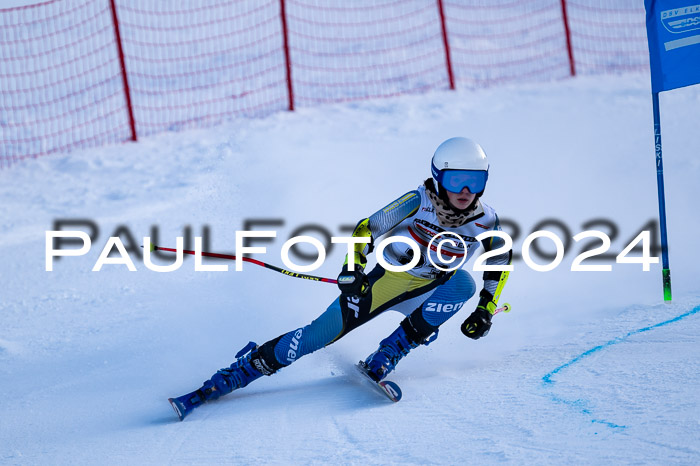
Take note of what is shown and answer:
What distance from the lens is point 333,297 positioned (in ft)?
19.6

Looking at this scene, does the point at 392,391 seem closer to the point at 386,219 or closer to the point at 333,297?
the point at 386,219

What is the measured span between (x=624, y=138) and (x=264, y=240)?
451cm

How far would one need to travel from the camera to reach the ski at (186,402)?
3920 mm

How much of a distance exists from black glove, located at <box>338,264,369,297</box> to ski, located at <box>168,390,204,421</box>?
957 mm

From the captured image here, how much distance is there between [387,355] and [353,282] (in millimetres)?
542

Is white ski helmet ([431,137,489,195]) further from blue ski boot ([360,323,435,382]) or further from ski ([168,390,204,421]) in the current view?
ski ([168,390,204,421])

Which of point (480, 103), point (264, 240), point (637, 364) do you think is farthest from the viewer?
point (480, 103)

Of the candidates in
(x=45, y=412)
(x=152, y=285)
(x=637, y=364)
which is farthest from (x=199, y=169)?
(x=637, y=364)

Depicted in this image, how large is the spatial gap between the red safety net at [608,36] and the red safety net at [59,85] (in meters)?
6.79

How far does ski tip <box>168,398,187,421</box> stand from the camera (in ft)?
12.8

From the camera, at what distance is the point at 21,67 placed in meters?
11.8

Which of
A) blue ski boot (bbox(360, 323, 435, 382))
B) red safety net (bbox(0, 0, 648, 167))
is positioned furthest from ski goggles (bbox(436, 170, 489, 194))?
red safety net (bbox(0, 0, 648, 167))

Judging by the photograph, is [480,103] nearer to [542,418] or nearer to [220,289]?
[220,289]

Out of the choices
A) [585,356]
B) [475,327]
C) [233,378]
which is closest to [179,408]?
[233,378]
